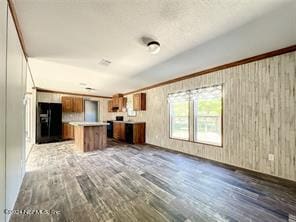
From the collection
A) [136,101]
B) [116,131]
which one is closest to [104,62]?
[136,101]

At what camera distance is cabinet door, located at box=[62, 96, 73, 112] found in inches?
286

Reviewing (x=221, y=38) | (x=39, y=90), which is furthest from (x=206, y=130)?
(x=39, y=90)

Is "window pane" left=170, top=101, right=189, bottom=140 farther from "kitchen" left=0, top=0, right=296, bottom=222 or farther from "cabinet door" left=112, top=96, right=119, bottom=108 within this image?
"cabinet door" left=112, top=96, right=119, bottom=108

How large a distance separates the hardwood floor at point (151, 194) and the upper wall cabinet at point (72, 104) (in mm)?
4291

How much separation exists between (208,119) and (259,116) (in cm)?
124

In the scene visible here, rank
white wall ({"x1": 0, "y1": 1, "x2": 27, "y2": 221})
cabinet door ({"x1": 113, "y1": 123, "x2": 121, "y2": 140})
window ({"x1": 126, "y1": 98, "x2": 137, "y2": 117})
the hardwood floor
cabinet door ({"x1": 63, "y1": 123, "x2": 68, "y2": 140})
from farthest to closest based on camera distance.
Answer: window ({"x1": 126, "y1": 98, "x2": 137, "y2": 117}), cabinet door ({"x1": 113, "y1": 123, "x2": 121, "y2": 140}), cabinet door ({"x1": 63, "y1": 123, "x2": 68, "y2": 140}), the hardwood floor, white wall ({"x1": 0, "y1": 1, "x2": 27, "y2": 221})

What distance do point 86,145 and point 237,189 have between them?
14.3 feet

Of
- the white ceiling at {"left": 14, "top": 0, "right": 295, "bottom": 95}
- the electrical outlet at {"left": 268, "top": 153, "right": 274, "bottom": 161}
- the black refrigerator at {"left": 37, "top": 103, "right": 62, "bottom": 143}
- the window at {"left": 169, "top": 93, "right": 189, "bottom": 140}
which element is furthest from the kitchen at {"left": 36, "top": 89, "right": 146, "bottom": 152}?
the electrical outlet at {"left": 268, "top": 153, "right": 274, "bottom": 161}

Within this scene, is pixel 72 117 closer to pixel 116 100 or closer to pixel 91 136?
pixel 116 100

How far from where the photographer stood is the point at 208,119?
4129 mm

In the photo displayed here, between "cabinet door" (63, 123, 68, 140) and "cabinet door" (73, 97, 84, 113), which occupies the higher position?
"cabinet door" (73, 97, 84, 113)

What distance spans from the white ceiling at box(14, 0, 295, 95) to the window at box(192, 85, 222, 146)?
1.22 meters

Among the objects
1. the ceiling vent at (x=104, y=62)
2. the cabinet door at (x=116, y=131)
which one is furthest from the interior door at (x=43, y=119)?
the ceiling vent at (x=104, y=62)

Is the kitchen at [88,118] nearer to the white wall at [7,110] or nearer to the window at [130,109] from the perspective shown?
the window at [130,109]
